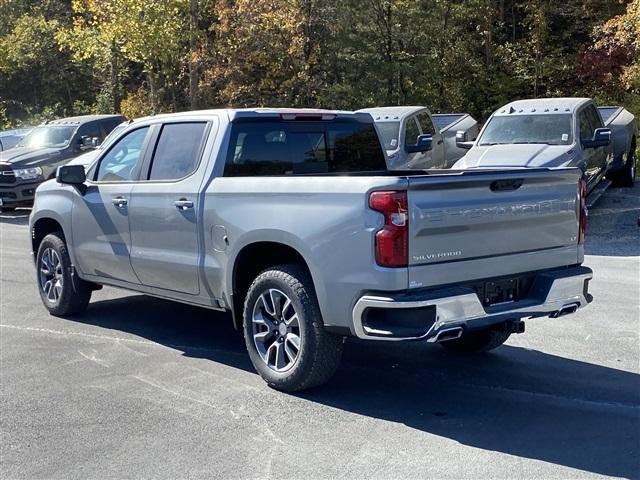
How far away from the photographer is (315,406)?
17.7ft

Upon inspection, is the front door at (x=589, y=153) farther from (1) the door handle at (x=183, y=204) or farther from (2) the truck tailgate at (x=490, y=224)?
(1) the door handle at (x=183, y=204)

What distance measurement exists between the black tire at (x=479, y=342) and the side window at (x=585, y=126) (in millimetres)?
7351

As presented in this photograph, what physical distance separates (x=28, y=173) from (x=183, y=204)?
1168cm

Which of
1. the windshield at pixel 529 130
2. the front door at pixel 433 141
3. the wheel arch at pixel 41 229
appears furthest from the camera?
the front door at pixel 433 141

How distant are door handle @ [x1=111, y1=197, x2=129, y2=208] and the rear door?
12 centimetres

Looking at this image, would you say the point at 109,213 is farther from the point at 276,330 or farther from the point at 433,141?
the point at 433,141

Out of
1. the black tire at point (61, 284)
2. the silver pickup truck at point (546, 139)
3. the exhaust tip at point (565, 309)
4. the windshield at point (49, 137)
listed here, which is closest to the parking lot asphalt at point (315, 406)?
the black tire at point (61, 284)

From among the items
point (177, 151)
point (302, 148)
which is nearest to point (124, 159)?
point (177, 151)

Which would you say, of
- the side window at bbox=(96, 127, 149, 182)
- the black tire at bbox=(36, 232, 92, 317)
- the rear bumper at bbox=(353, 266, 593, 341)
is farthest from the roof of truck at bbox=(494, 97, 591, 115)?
the rear bumper at bbox=(353, 266, 593, 341)

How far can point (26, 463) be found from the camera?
4.54 m

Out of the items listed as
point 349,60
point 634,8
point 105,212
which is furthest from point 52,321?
point 349,60

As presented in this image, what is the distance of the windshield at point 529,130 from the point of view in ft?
42.3

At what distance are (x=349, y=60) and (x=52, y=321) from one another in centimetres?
1780

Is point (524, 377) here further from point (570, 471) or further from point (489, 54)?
point (489, 54)
